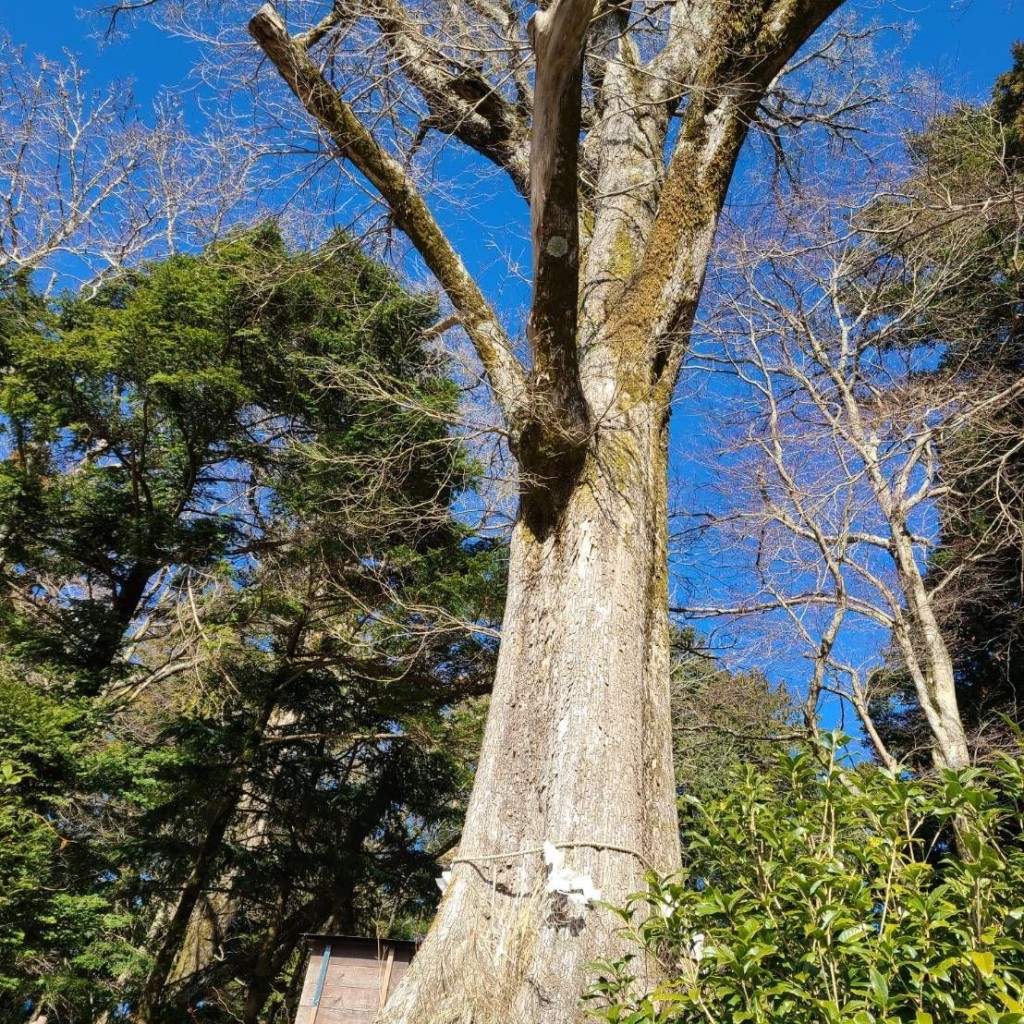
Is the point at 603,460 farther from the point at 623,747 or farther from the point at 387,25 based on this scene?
the point at 387,25

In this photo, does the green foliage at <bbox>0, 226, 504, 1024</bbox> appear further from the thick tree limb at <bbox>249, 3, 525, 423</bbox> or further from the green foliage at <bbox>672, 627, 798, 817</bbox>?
the green foliage at <bbox>672, 627, 798, 817</bbox>

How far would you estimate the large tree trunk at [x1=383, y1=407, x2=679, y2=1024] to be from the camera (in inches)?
78.5

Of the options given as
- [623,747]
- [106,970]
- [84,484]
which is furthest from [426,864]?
[623,747]

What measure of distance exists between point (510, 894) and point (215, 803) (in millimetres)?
6795

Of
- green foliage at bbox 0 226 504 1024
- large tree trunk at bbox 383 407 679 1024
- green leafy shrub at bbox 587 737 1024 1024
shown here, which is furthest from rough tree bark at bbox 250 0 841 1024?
green foliage at bbox 0 226 504 1024

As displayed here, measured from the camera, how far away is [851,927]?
1283 mm

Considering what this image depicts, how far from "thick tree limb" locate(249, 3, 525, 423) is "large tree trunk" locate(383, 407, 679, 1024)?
65 centimetres

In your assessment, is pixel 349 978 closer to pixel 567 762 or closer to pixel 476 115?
pixel 567 762

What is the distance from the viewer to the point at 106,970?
699 cm

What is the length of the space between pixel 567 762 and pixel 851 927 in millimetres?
1100

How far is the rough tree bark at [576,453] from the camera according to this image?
2090 millimetres

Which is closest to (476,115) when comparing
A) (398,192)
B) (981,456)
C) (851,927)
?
(398,192)

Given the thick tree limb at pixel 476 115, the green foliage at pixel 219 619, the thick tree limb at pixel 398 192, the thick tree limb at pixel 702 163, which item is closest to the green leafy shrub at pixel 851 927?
the thick tree limb at pixel 398 192

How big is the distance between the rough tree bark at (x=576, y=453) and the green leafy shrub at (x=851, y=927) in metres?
0.56
